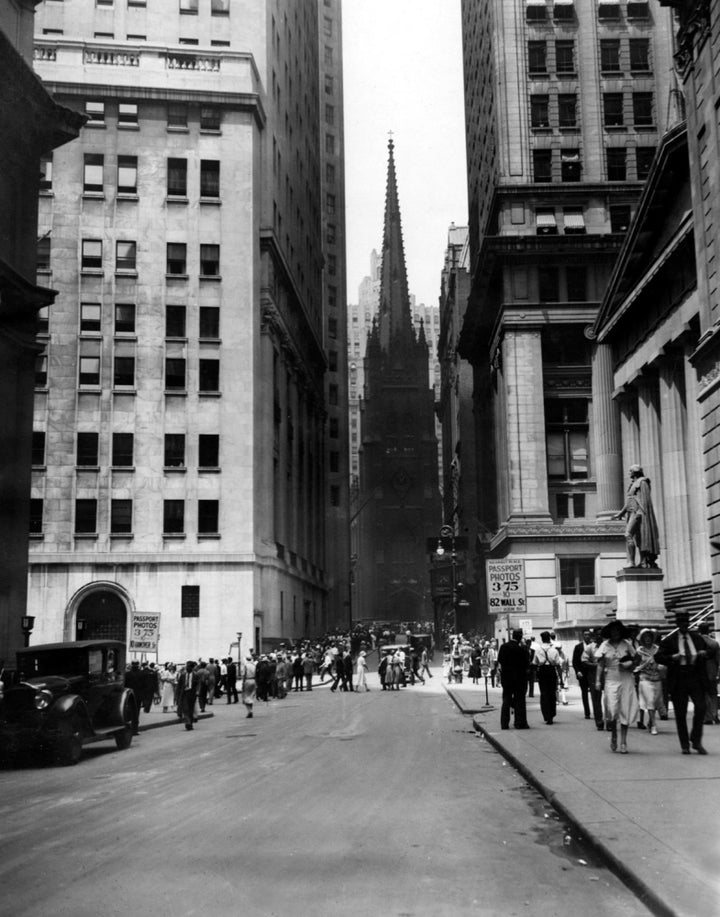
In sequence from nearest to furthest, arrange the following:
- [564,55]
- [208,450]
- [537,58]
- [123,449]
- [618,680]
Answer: [618,680] → [123,449] → [208,450] → [537,58] → [564,55]

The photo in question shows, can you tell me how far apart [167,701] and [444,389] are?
112 meters

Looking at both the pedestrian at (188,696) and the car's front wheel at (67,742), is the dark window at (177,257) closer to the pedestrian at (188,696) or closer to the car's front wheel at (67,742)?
the pedestrian at (188,696)

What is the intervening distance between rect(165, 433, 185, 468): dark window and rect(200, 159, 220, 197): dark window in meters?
13.0

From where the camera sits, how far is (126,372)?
5166 cm

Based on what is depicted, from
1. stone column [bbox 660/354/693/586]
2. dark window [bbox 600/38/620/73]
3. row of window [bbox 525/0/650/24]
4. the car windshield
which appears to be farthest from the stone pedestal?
row of window [bbox 525/0/650/24]

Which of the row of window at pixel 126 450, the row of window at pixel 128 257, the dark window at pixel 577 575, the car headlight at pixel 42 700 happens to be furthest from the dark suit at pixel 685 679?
the row of window at pixel 128 257

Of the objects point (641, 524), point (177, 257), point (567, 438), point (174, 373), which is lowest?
point (641, 524)

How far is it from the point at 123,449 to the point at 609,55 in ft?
117

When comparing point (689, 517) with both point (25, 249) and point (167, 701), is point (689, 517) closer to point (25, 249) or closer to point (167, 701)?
point (167, 701)

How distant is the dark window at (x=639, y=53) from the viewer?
5897 centimetres

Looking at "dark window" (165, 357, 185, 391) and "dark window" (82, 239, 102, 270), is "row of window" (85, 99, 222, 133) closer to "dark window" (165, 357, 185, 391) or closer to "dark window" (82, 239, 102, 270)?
"dark window" (82, 239, 102, 270)

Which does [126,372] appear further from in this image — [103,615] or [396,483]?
[396,483]

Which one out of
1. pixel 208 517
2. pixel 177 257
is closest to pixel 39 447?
pixel 208 517

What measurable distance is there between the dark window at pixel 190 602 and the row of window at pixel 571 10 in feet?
124
